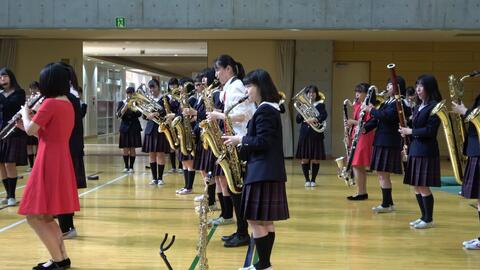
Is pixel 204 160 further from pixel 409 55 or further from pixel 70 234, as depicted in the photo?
pixel 409 55

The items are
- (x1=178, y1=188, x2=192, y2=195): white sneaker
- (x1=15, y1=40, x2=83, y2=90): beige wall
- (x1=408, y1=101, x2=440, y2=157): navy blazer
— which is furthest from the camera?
(x1=15, y1=40, x2=83, y2=90): beige wall

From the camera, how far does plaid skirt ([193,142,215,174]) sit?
22.0ft

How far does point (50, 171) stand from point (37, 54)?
12569 millimetres

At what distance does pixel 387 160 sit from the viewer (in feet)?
25.0

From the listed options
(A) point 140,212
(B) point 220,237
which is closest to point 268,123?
(B) point 220,237

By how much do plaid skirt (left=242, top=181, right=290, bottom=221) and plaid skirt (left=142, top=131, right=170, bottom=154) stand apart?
223 inches

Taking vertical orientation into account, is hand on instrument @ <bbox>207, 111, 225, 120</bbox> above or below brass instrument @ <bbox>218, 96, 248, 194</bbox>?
above

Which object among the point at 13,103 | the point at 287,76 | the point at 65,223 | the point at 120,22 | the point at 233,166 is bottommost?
the point at 65,223

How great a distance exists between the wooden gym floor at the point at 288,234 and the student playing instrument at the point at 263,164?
64 cm

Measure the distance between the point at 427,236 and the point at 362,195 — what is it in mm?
2509

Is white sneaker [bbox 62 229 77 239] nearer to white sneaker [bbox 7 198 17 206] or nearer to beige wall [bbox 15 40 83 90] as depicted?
white sneaker [bbox 7 198 17 206]

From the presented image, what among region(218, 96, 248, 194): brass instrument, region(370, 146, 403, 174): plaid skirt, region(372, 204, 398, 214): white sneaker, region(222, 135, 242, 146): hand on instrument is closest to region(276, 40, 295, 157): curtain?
region(372, 204, 398, 214): white sneaker

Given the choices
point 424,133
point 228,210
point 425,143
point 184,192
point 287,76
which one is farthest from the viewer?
point 287,76

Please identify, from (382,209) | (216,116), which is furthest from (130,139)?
(216,116)
